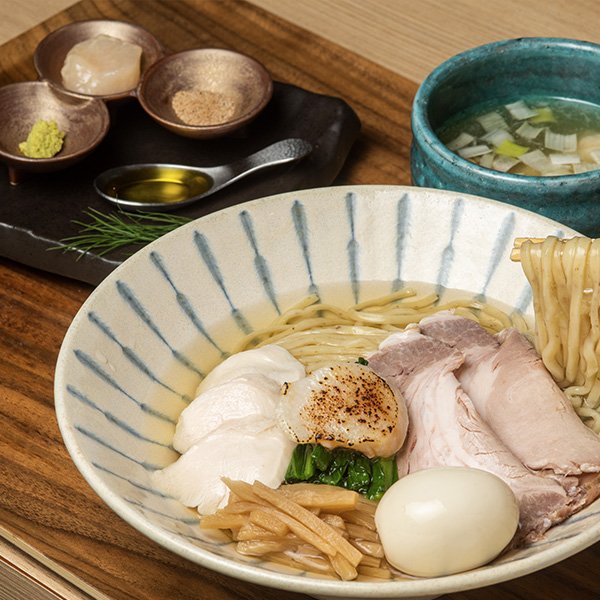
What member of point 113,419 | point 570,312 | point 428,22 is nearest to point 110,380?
point 113,419

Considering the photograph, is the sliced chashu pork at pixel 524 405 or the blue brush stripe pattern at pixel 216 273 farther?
the blue brush stripe pattern at pixel 216 273

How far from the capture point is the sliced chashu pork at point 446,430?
66.0 inches

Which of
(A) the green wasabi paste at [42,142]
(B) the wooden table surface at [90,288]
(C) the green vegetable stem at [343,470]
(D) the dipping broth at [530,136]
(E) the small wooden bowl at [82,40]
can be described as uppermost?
(E) the small wooden bowl at [82,40]

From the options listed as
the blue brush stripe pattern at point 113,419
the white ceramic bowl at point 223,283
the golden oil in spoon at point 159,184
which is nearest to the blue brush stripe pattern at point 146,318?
the white ceramic bowl at point 223,283

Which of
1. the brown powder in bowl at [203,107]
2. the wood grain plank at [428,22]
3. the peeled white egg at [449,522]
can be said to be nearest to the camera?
the peeled white egg at [449,522]

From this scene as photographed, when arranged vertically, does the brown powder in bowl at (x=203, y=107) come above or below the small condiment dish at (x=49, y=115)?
below

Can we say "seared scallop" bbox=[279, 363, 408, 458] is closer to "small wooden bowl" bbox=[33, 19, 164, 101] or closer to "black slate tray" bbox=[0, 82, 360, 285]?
"black slate tray" bbox=[0, 82, 360, 285]

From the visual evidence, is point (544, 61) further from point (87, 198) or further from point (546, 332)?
point (87, 198)

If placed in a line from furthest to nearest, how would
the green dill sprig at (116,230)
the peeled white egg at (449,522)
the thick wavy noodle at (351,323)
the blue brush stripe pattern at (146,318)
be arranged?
the green dill sprig at (116,230) → the thick wavy noodle at (351,323) → the blue brush stripe pattern at (146,318) → the peeled white egg at (449,522)

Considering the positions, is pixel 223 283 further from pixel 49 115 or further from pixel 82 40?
pixel 82 40

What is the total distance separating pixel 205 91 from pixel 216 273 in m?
0.98

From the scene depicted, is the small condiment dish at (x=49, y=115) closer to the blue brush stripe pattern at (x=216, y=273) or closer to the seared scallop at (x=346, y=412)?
the blue brush stripe pattern at (x=216, y=273)

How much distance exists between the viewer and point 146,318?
208cm

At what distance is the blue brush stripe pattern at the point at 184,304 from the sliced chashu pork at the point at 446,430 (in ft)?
1.29
